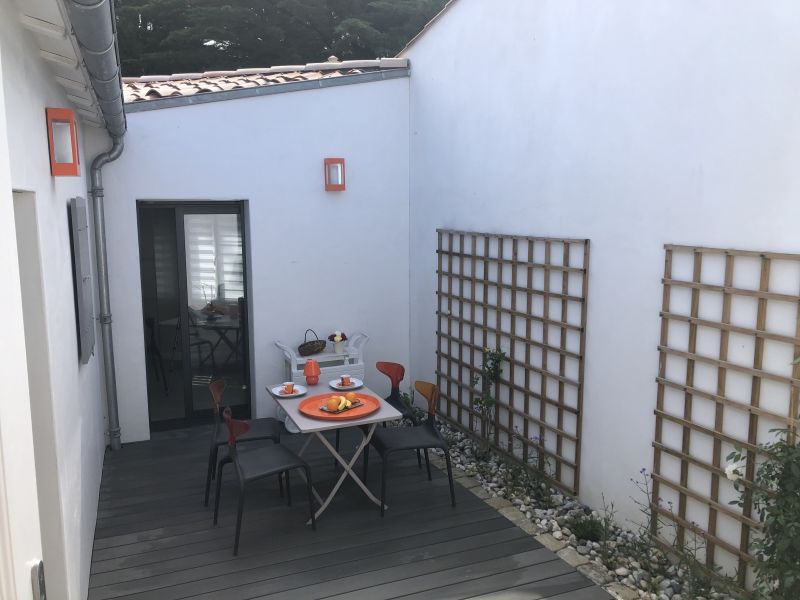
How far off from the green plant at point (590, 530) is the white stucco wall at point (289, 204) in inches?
128

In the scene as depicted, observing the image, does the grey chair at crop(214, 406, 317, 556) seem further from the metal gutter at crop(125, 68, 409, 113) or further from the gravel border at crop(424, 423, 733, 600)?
the metal gutter at crop(125, 68, 409, 113)

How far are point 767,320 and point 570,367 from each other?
1595 mm

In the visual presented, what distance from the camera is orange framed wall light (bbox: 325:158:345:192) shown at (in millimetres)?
6398

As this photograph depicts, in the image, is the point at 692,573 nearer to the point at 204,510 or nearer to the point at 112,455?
the point at 204,510

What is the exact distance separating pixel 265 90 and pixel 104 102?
2.31 meters

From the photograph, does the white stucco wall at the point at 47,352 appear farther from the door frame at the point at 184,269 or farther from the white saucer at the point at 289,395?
the door frame at the point at 184,269

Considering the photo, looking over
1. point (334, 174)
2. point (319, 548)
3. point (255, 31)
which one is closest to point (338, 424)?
point (319, 548)

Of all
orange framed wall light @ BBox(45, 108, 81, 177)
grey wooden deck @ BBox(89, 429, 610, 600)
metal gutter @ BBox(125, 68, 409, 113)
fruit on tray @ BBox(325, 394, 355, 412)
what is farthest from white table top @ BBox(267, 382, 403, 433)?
metal gutter @ BBox(125, 68, 409, 113)

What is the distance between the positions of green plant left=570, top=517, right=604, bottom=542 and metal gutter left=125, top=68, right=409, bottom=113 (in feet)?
15.4

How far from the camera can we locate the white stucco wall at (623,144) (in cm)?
316

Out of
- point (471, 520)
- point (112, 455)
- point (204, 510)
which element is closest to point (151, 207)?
point (112, 455)

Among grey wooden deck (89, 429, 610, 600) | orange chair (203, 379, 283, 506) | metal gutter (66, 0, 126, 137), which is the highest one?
metal gutter (66, 0, 126, 137)

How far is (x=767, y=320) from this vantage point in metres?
3.16

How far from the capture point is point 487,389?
5445 mm
